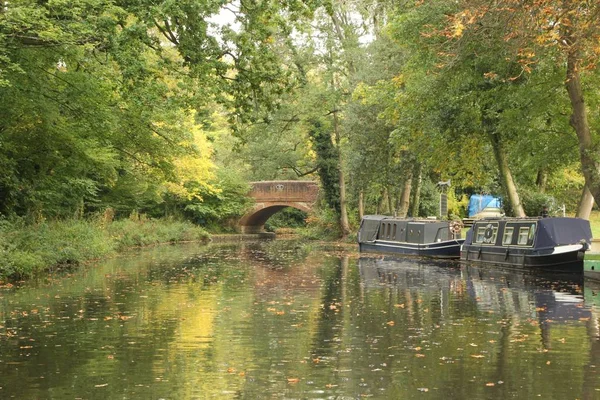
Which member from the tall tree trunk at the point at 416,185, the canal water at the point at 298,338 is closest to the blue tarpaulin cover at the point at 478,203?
the tall tree trunk at the point at 416,185

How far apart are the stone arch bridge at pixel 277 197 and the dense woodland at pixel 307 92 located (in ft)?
33.5

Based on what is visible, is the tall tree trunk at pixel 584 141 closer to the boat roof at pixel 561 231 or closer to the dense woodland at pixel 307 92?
the dense woodland at pixel 307 92

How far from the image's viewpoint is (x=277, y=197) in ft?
188

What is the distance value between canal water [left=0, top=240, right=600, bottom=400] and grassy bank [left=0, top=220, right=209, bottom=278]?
0.80m

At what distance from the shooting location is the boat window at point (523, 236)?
26.5 meters

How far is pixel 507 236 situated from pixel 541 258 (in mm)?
2544

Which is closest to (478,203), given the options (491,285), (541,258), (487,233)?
(487,233)

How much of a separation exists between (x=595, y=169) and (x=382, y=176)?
18.0 m

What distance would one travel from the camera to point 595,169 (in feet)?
68.4

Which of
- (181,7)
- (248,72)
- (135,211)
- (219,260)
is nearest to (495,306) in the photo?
(248,72)

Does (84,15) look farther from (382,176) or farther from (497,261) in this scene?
(382,176)

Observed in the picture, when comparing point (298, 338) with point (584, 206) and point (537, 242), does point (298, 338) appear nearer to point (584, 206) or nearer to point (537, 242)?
point (537, 242)

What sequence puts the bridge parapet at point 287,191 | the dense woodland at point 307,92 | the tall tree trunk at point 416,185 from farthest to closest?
1. the bridge parapet at point 287,191
2. the tall tree trunk at point 416,185
3. the dense woodland at point 307,92

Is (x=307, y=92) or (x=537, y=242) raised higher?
(x=307, y=92)
